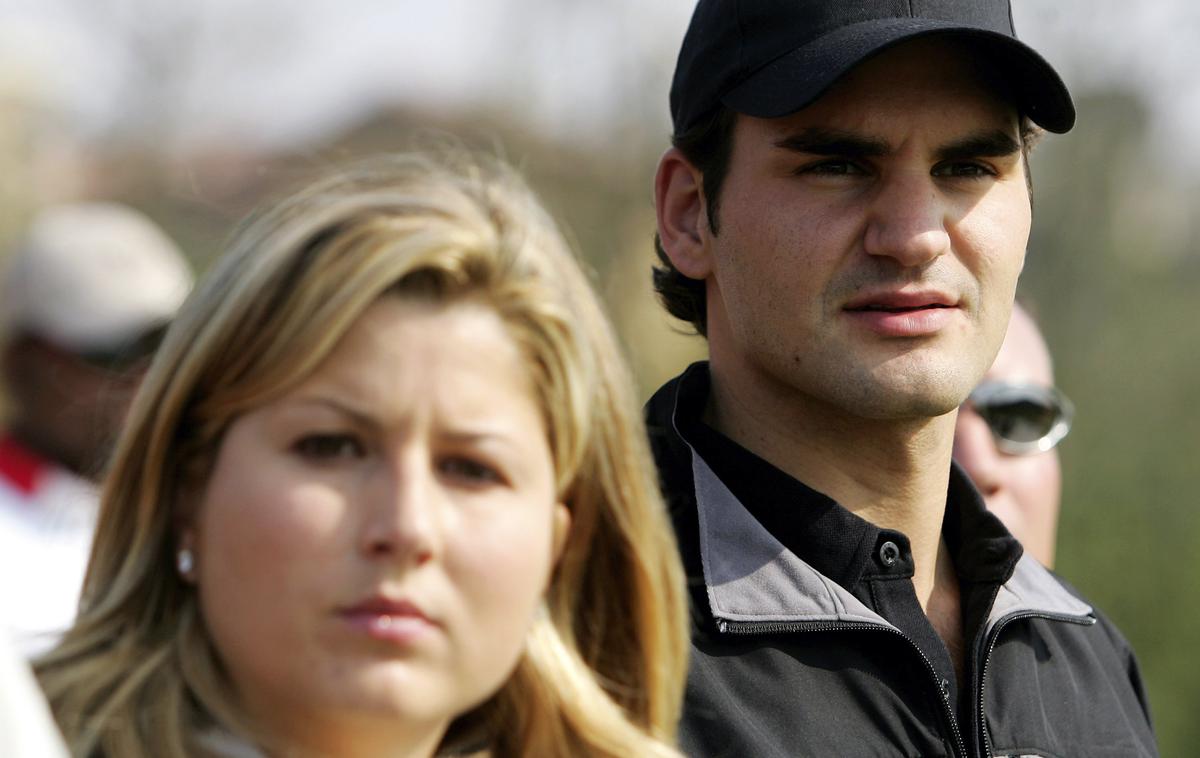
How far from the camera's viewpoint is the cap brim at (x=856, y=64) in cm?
273

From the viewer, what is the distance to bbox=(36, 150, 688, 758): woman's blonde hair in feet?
6.09

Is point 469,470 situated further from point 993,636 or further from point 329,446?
point 993,636

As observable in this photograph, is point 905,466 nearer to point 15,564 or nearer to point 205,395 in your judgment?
point 205,395

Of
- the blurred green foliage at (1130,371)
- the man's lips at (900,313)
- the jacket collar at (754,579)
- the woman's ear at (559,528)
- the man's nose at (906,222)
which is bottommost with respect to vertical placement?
the blurred green foliage at (1130,371)

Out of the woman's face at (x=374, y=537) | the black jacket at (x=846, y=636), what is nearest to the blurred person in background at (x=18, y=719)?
the woman's face at (x=374, y=537)

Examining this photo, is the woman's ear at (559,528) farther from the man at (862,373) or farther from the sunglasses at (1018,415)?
the sunglasses at (1018,415)

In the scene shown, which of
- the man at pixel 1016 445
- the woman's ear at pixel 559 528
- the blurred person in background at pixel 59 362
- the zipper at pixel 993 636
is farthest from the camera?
the blurred person in background at pixel 59 362

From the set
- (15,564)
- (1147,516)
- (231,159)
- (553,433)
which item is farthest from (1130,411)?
(553,433)

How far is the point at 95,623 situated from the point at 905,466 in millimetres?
1551

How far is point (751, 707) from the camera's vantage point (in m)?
2.54

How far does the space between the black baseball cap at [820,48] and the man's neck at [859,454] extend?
52cm

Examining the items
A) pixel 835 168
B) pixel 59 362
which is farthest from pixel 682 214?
pixel 59 362

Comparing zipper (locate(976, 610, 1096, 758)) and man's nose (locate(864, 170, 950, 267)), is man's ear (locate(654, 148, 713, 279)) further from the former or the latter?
zipper (locate(976, 610, 1096, 758))

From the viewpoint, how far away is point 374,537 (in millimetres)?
1765
